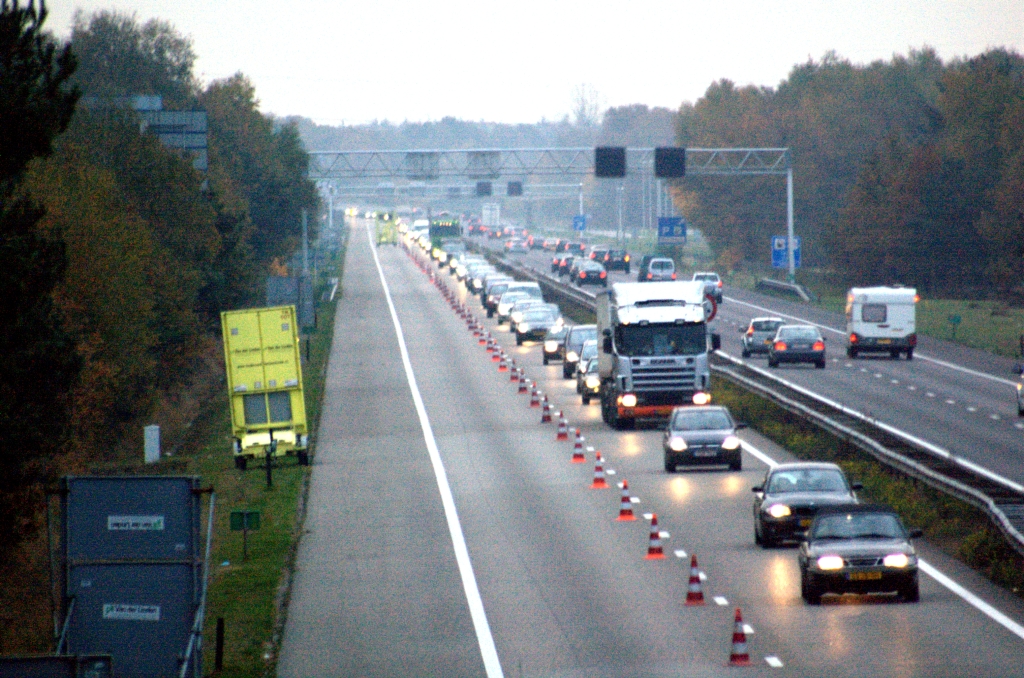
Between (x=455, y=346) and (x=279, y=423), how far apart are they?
102 ft

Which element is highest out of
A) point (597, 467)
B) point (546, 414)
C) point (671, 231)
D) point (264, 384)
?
point (671, 231)

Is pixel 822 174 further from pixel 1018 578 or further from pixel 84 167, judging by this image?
pixel 1018 578

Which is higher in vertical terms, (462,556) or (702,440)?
(702,440)

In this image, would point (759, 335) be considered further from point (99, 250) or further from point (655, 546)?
point (655, 546)

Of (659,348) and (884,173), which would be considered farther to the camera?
(884,173)

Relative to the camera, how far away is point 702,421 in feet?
119

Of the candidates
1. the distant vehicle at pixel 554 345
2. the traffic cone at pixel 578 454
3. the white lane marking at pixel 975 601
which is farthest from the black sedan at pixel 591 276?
the white lane marking at pixel 975 601

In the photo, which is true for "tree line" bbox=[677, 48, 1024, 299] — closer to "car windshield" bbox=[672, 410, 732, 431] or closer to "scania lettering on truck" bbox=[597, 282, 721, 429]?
"scania lettering on truck" bbox=[597, 282, 721, 429]

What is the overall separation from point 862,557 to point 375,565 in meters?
8.32

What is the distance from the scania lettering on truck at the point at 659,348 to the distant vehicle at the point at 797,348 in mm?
17062

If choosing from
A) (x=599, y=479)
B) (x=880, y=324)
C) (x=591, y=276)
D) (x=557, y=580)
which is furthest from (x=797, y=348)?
(x=591, y=276)

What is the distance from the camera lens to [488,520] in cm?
3103

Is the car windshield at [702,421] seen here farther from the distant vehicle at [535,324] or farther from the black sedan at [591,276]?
the black sedan at [591,276]

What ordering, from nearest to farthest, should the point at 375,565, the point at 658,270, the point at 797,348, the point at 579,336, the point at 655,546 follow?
1. the point at 655,546
2. the point at 375,565
3. the point at 579,336
4. the point at 797,348
5. the point at 658,270
